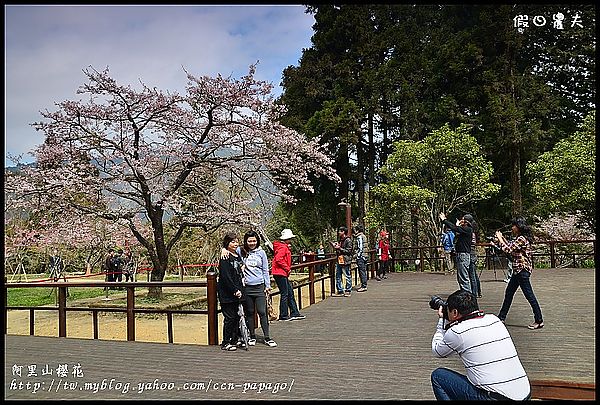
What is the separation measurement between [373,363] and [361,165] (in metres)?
19.1

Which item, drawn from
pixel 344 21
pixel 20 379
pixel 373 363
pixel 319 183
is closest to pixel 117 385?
pixel 20 379

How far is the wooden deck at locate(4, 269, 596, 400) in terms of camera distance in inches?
179

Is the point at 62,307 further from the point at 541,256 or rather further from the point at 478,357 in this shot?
the point at 541,256

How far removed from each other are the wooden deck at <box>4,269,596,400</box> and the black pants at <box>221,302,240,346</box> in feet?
0.69

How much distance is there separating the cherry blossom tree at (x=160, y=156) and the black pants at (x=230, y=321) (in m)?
8.06

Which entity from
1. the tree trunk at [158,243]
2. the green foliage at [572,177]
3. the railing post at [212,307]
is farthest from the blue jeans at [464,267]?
the green foliage at [572,177]

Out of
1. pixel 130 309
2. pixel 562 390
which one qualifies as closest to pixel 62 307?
pixel 130 309

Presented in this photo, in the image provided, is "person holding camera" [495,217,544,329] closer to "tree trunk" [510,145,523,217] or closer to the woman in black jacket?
the woman in black jacket

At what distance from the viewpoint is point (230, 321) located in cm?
623

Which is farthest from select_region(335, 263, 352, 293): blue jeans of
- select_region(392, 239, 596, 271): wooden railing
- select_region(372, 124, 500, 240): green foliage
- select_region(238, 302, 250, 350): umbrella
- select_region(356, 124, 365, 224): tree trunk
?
select_region(356, 124, 365, 224): tree trunk

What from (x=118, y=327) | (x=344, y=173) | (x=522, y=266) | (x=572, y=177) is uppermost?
(x=344, y=173)

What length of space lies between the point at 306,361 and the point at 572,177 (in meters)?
13.3

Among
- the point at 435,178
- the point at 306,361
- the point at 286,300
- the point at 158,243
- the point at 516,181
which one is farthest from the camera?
the point at 516,181

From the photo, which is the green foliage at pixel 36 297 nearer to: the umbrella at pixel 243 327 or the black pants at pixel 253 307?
the black pants at pixel 253 307
